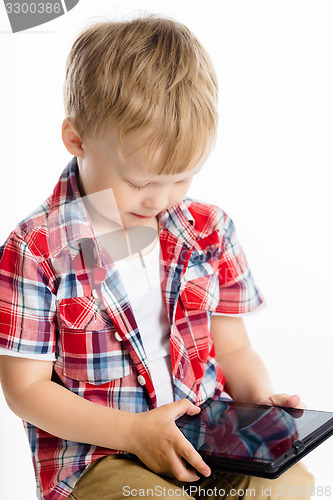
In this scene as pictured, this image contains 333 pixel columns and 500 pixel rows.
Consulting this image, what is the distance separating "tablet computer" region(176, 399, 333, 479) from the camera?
59cm

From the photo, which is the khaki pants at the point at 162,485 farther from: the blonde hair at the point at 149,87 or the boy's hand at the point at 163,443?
the blonde hair at the point at 149,87

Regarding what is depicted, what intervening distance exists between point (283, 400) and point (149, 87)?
335mm

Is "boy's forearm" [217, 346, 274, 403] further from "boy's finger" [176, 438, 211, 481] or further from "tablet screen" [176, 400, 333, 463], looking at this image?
"boy's finger" [176, 438, 211, 481]

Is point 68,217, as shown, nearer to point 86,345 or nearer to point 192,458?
point 86,345

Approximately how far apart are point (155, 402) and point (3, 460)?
37cm

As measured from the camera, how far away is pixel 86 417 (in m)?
0.65

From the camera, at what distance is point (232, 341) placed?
2.61 feet

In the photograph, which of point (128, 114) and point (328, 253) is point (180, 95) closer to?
point (128, 114)

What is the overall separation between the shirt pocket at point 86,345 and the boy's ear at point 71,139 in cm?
14

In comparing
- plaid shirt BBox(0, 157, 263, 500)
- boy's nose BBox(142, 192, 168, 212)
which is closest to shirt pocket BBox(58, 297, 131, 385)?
plaid shirt BBox(0, 157, 263, 500)

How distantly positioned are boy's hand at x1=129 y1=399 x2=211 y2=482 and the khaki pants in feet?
0.05

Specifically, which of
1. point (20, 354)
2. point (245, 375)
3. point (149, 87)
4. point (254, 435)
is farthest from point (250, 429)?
point (149, 87)

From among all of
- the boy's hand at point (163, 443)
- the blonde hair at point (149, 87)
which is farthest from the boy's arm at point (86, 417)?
the blonde hair at point (149, 87)

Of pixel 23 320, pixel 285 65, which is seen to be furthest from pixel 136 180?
pixel 285 65
